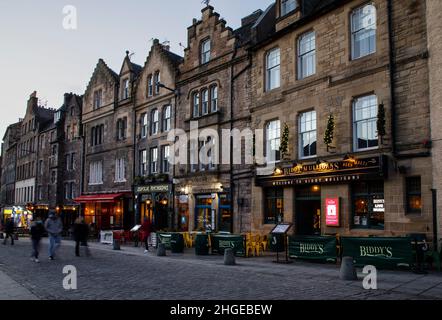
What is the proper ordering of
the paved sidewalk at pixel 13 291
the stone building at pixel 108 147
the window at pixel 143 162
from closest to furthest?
1. the paved sidewalk at pixel 13 291
2. the window at pixel 143 162
3. the stone building at pixel 108 147

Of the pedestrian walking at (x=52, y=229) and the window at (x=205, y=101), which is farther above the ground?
the window at (x=205, y=101)

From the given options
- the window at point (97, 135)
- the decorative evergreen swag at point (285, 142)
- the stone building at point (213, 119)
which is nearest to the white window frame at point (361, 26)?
the decorative evergreen swag at point (285, 142)

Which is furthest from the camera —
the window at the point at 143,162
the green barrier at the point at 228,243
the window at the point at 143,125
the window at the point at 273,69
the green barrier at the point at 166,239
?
the window at the point at 143,125

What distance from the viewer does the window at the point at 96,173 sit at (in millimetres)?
36844

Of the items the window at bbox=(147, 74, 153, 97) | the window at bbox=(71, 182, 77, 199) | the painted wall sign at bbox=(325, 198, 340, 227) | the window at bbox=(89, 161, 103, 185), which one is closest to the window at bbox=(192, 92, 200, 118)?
the window at bbox=(147, 74, 153, 97)

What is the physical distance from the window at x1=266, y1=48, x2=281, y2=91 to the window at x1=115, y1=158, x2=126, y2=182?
52.1 ft

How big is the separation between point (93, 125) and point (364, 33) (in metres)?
26.8

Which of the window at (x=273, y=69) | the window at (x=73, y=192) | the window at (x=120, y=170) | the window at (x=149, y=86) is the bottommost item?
the window at (x=73, y=192)

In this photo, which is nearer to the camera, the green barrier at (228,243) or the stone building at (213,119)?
the green barrier at (228,243)

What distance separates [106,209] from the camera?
35.4 m

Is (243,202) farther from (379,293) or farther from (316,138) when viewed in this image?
(379,293)

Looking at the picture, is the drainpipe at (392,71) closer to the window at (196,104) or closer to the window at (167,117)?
the window at (196,104)
